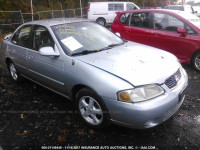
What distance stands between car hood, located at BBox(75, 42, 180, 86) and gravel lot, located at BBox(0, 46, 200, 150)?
2.77 ft

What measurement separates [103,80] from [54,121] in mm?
1287

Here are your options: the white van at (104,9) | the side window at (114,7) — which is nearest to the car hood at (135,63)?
the white van at (104,9)

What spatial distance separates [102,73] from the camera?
2.67 m

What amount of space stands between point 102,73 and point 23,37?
249 cm

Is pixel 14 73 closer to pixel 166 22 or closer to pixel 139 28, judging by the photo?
pixel 139 28

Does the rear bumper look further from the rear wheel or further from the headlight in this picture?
the rear wheel

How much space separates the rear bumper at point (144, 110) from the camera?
2.40m

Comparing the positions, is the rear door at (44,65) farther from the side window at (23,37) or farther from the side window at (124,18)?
the side window at (124,18)

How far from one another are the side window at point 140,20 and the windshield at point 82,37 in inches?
96.1

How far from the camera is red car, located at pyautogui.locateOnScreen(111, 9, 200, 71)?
17.1ft

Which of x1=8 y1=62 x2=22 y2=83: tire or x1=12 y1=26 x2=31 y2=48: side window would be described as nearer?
x1=12 y1=26 x2=31 y2=48: side window

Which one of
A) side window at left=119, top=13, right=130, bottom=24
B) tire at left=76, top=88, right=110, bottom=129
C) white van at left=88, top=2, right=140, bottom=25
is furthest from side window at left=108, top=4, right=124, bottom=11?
tire at left=76, top=88, right=110, bottom=129

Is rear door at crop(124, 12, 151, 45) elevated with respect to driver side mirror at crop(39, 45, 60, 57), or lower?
elevated

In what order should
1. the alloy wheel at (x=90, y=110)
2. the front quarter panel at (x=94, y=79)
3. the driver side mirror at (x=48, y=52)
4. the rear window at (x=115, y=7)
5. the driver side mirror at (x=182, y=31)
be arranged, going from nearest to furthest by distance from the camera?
1. the front quarter panel at (x=94, y=79)
2. the alloy wheel at (x=90, y=110)
3. the driver side mirror at (x=48, y=52)
4. the driver side mirror at (x=182, y=31)
5. the rear window at (x=115, y=7)
